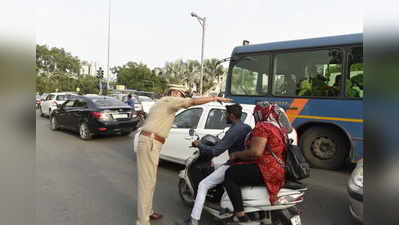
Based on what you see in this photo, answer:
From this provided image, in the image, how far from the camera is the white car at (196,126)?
4910mm

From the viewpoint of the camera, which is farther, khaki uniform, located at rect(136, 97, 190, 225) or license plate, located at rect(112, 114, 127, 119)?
license plate, located at rect(112, 114, 127, 119)

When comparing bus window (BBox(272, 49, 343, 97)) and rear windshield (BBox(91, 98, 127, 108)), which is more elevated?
bus window (BBox(272, 49, 343, 97))

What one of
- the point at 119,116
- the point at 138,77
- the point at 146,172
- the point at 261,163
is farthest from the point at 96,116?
the point at 138,77

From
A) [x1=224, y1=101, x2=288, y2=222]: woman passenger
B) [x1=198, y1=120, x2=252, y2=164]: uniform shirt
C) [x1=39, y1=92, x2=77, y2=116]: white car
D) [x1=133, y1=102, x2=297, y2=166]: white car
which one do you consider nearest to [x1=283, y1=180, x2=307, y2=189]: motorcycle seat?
[x1=224, y1=101, x2=288, y2=222]: woman passenger

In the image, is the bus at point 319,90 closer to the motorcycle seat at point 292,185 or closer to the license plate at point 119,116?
the motorcycle seat at point 292,185

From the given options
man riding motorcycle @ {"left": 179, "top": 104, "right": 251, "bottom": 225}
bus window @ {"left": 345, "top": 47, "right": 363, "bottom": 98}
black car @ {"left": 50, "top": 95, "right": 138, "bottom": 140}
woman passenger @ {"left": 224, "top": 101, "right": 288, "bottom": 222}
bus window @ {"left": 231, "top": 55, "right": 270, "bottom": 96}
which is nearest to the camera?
woman passenger @ {"left": 224, "top": 101, "right": 288, "bottom": 222}

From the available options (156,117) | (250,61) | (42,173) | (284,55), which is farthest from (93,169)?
(284,55)

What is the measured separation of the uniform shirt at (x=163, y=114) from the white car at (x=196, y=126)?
184cm

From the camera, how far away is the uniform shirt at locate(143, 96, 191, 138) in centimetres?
298

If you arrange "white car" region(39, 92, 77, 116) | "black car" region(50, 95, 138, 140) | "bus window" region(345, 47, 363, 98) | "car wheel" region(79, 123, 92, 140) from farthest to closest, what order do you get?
"white car" region(39, 92, 77, 116)
"car wheel" region(79, 123, 92, 140)
"black car" region(50, 95, 138, 140)
"bus window" region(345, 47, 363, 98)

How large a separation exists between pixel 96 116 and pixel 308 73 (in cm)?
708

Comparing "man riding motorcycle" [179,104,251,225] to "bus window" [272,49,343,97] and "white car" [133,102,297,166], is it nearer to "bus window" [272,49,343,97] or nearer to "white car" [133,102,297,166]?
"white car" [133,102,297,166]

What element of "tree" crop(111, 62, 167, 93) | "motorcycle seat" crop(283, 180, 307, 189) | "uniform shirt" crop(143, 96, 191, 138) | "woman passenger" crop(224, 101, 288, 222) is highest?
"tree" crop(111, 62, 167, 93)

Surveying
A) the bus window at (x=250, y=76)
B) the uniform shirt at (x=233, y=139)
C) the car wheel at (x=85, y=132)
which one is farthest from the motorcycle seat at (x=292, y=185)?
the car wheel at (x=85, y=132)
